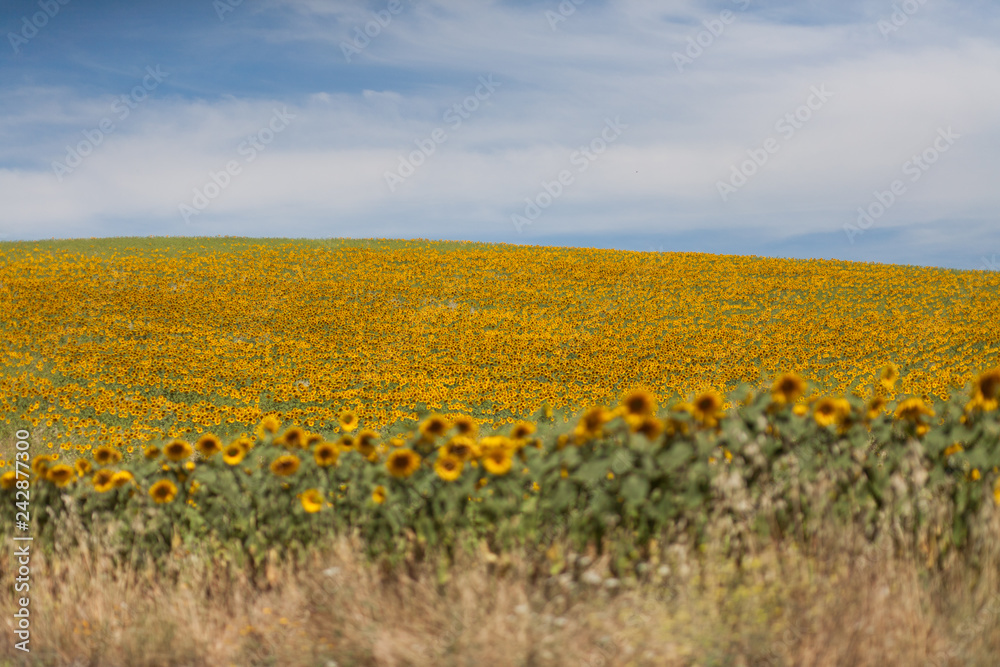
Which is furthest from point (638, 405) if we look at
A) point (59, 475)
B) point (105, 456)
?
point (59, 475)

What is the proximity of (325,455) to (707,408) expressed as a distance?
2.18m

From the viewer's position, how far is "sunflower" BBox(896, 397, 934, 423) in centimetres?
390

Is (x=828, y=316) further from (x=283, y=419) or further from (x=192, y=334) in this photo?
(x=192, y=334)

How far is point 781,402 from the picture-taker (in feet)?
11.8

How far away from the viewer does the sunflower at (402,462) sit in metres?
3.53

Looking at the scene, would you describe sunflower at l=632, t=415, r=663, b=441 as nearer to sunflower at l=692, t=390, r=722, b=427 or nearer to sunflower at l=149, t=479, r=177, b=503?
sunflower at l=692, t=390, r=722, b=427

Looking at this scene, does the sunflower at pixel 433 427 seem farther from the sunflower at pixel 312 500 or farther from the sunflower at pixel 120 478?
the sunflower at pixel 120 478

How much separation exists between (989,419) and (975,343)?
16.3m

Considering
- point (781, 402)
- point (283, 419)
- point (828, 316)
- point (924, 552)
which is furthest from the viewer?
point (828, 316)

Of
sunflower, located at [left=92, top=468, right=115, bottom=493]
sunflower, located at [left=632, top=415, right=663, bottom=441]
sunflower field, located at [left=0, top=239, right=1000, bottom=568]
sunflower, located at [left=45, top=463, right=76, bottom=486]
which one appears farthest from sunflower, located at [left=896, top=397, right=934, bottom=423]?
sunflower, located at [left=45, top=463, right=76, bottom=486]

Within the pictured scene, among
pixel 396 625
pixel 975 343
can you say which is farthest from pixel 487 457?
pixel 975 343

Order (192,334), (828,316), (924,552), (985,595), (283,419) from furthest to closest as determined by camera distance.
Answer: (828,316)
(192,334)
(283,419)
(924,552)
(985,595)

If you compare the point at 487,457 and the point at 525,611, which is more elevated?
the point at 487,457

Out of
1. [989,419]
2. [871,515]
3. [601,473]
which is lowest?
[871,515]
